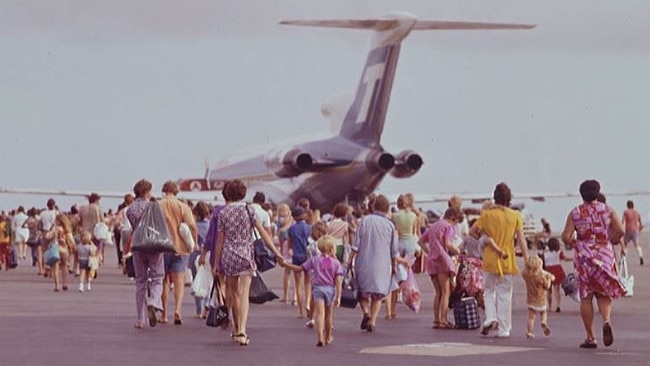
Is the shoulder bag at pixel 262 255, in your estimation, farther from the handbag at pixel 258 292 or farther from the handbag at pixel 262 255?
the handbag at pixel 258 292

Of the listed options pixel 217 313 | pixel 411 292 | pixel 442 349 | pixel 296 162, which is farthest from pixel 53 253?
pixel 296 162

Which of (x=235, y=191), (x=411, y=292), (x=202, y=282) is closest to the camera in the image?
(x=235, y=191)

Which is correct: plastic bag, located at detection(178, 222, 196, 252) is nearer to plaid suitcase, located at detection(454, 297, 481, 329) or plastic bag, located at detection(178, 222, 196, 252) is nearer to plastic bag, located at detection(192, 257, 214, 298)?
plastic bag, located at detection(192, 257, 214, 298)

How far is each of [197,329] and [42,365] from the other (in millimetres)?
5430

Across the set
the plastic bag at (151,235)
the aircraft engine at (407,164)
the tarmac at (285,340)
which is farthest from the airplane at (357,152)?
the plastic bag at (151,235)

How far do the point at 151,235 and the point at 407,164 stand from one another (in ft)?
Answer: 123

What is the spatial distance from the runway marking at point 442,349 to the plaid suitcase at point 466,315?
2.77 m

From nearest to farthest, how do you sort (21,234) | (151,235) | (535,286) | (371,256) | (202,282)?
(535,286), (371,256), (151,235), (202,282), (21,234)

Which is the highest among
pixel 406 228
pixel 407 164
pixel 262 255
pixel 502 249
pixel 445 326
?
pixel 407 164

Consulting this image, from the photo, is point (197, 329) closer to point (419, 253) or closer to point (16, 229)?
point (419, 253)

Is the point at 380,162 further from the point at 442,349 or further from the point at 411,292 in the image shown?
the point at 442,349

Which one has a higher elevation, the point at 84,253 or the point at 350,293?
the point at 84,253

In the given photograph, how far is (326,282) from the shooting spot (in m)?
17.4

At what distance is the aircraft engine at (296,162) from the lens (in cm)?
5900
